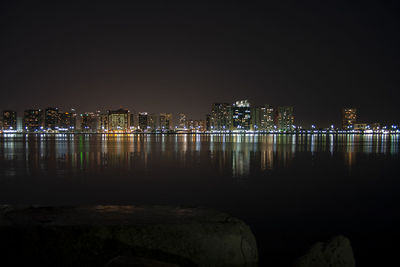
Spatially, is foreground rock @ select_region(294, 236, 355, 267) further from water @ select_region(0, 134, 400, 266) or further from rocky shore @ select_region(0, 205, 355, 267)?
water @ select_region(0, 134, 400, 266)

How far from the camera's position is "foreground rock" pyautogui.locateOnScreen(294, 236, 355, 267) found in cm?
524

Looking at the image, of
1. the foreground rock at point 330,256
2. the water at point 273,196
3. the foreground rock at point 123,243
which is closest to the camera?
the foreground rock at point 123,243

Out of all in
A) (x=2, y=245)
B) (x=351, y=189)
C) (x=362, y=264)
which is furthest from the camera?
(x=351, y=189)

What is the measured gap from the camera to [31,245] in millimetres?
4953

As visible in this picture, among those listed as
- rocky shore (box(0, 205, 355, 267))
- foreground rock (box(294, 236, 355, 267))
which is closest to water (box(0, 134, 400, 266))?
foreground rock (box(294, 236, 355, 267))

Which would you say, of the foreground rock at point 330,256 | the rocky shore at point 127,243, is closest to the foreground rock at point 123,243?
the rocky shore at point 127,243

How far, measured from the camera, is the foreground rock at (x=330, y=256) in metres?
5.24

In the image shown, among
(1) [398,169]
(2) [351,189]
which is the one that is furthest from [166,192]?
(1) [398,169]

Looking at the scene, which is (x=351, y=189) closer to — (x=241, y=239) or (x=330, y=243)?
(x=330, y=243)

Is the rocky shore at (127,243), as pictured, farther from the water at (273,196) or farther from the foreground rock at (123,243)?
the water at (273,196)

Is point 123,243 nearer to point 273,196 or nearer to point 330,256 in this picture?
point 330,256

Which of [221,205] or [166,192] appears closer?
[221,205]

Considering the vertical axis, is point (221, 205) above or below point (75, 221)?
below

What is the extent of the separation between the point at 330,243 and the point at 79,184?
14.3 meters
